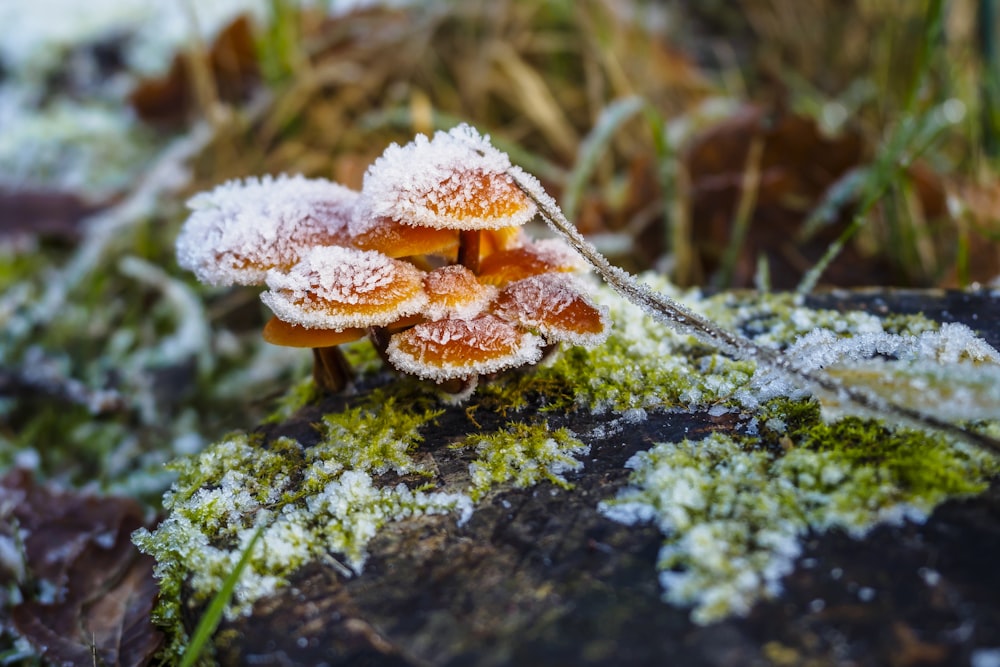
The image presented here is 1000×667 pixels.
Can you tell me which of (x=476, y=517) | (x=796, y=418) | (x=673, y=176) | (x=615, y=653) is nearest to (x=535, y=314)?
(x=476, y=517)

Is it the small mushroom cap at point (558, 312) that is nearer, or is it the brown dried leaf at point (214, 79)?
the small mushroom cap at point (558, 312)

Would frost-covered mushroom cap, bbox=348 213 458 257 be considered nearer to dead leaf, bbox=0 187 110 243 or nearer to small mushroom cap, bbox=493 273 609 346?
small mushroom cap, bbox=493 273 609 346

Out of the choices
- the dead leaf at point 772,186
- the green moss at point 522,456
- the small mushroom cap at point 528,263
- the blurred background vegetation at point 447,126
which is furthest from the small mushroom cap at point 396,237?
the dead leaf at point 772,186

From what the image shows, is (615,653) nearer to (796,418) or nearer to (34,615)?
(796,418)

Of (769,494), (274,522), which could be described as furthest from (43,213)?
(769,494)

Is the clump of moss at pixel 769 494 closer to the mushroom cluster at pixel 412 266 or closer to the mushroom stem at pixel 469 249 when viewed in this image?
the mushroom cluster at pixel 412 266

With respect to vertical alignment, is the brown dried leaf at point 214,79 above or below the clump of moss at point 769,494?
above

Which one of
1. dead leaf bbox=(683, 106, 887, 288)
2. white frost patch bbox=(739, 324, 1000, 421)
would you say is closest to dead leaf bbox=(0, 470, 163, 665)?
white frost patch bbox=(739, 324, 1000, 421)
